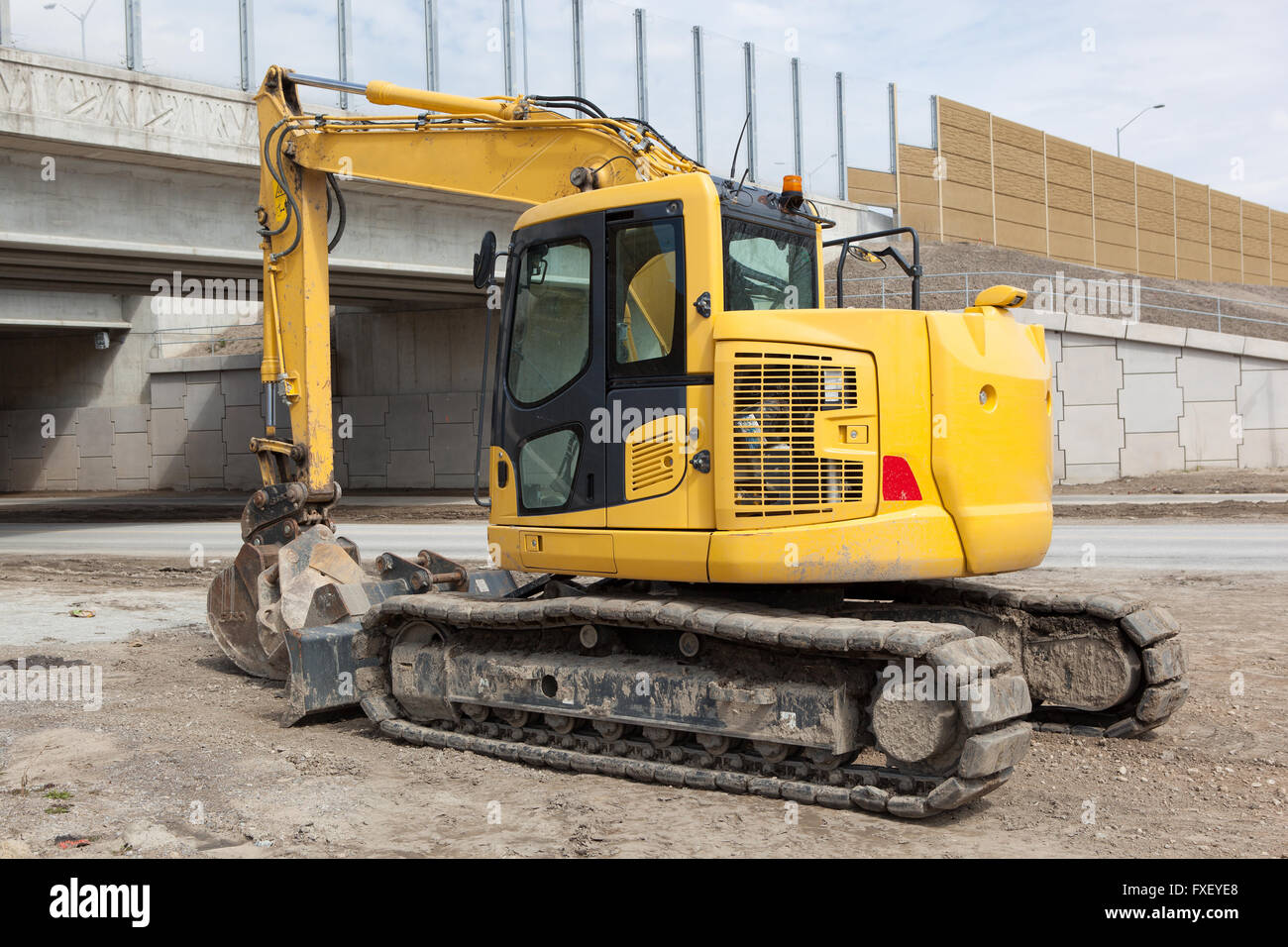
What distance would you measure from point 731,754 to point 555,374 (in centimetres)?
225

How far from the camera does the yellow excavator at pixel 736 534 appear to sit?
18.0 feet

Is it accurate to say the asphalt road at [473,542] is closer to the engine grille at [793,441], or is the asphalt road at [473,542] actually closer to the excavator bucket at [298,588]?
the excavator bucket at [298,588]

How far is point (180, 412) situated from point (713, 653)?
32822 mm

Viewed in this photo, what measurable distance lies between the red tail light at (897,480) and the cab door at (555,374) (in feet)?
4.83

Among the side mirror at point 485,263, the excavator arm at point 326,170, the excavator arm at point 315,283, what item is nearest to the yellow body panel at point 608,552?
the side mirror at point 485,263

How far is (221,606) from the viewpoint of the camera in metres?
8.62

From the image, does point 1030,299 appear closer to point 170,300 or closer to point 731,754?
point 731,754

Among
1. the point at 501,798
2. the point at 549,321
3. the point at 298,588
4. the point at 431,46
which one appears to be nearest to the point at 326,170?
the point at 549,321

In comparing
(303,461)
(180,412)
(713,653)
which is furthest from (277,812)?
(180,412)

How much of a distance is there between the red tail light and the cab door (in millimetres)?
1473

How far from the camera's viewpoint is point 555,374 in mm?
6449

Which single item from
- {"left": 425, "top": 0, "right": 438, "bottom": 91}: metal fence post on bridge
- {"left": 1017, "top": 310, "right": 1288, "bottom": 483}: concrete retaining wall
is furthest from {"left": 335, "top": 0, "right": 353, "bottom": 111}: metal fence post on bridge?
{"left": 1017, "top": 310, "right": 1288, "bottom": 483}: concrete retaining wall

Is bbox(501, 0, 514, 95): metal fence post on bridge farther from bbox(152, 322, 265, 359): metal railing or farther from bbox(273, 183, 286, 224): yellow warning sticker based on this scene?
bbox(273, 183, 286, 224): yellow warning sticker

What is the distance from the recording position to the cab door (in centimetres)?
623
